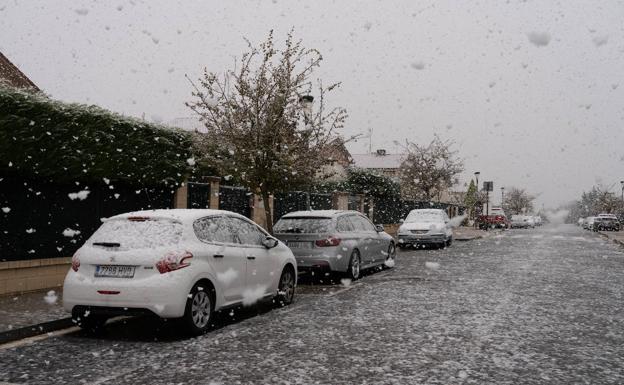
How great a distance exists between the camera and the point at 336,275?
1364cm

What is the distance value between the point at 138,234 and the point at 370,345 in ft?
10.2

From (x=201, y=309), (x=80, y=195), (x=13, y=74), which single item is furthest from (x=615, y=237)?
(x=13, y=74)

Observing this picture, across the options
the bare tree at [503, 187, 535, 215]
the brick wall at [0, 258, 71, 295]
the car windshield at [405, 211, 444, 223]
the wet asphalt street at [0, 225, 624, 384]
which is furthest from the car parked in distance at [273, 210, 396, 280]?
the bare tree at [503, 187, 535, 215]

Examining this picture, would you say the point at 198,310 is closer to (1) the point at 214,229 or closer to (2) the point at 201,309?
(2) the point at 201,309

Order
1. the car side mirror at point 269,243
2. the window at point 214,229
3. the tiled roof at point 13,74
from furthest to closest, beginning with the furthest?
the tiled roof at point 13,74, the car side mirror at point 269,243, the window at point 214,229

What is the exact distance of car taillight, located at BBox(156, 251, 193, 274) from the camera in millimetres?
6820

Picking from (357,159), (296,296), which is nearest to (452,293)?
(296,296)

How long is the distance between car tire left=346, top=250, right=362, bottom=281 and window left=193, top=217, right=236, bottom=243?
5018 millimetres

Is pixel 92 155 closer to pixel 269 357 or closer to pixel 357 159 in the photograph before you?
pixel 269 357

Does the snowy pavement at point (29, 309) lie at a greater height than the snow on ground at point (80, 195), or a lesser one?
lesser

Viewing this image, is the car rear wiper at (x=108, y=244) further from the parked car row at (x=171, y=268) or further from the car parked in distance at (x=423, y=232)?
the car parked in distance at (x=423, y=232)

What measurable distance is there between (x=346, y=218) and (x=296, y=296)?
Result: 129 inches

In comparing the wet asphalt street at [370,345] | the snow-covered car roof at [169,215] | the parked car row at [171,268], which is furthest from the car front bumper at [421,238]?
the snow-covered car roof at [169,215]

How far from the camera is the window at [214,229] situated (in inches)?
301
